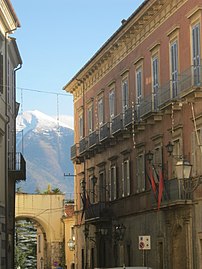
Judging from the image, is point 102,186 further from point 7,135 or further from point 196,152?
point 196,152

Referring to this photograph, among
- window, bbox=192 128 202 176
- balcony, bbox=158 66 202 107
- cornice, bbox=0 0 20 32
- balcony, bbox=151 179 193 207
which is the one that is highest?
cornice, bbox=0 0 20 32

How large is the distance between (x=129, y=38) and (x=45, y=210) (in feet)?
88.7

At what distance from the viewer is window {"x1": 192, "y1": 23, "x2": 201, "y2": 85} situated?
96.8 ft

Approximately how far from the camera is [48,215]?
64438 millimetres

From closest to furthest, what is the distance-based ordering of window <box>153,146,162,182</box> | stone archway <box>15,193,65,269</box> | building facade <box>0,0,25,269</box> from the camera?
1. window <box>153,146,162,182</box>
2. building facade <box>0,0,25,269</box>
3. stone archway <box>15,193,65,269</box>

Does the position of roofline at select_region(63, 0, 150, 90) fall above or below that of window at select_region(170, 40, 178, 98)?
above

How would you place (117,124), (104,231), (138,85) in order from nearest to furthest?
(138,85)
(117,124)
(104,231)

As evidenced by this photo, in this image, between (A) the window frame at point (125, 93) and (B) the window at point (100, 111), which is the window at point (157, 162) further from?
(B) the window at point (100, 111)

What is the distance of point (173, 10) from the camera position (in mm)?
32781

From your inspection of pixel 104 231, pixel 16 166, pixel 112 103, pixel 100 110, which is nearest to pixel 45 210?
pixel 100 110

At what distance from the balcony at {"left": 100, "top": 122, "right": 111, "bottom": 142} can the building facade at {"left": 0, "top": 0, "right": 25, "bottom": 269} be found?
4.69 meters

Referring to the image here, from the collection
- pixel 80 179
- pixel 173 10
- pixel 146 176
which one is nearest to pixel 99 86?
pixel 80 179

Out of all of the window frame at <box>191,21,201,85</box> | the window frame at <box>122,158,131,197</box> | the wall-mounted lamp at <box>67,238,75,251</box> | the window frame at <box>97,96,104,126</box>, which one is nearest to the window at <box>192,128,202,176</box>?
the window frame at <box>191,21,201,85</box>

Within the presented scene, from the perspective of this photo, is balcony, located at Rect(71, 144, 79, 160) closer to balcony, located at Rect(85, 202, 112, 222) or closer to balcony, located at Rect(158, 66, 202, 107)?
balcony, located at Rect(85, 202, 112, 222)
